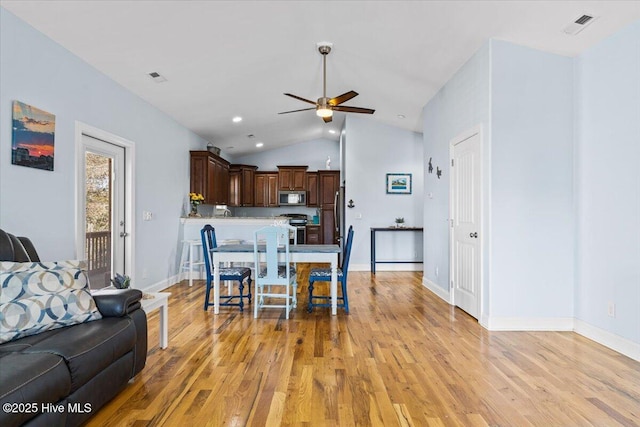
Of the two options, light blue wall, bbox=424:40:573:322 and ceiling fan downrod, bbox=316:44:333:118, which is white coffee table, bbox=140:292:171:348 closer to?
ceiling fan downrod, bbox=316:44:333:118

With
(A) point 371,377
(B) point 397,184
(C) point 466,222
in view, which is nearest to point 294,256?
(A) point 371,377

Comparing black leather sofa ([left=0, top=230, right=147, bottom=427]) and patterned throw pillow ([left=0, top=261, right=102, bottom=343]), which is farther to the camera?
patterned throw pillow ([left=0, top=261, right=102, bottom=343])

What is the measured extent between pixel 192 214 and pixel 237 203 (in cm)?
326

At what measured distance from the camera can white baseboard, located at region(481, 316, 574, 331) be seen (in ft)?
12.1

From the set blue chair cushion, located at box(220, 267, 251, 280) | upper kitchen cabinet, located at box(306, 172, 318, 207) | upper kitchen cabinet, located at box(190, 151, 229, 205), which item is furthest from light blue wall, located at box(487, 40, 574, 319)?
upper kitchen cabinet, located at box(306, 172, 318, 207)

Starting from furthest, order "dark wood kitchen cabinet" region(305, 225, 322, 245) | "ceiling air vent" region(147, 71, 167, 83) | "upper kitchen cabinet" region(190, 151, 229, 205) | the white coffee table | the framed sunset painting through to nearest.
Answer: "dark wood kitchen cabinet" region(305, 225, 322, 245) → "upper kitchen cabinet" region(190, 151, 229, 205) → "ceiling air vent" region(147, 71, 167, 83) → the framed sunset painting → the white coffee table

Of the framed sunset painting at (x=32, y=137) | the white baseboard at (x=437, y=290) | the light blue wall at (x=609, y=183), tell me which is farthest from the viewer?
the white baseboard at (x=437, y=290)

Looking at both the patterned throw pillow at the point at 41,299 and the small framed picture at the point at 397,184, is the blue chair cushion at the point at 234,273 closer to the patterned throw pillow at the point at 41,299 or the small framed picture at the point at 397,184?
the patterned throw pillow at the point at 41,299

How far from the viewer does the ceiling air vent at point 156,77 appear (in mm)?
4293

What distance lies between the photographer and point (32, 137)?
121 inches

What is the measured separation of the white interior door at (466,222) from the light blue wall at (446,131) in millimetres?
168

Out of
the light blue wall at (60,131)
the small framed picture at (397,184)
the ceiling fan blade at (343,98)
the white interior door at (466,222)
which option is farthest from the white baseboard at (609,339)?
the light blue wall at (60,131)

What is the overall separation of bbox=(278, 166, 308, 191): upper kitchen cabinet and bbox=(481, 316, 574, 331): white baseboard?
22.6ft

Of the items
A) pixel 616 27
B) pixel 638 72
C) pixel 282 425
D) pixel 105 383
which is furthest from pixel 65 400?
pixel 616 27
